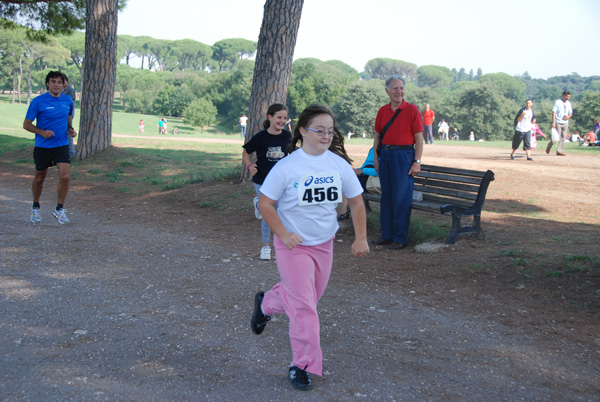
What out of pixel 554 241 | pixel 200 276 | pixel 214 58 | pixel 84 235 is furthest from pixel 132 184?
pixel 214 58

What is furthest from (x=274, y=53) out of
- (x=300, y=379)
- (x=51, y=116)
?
(x=300, y=379)

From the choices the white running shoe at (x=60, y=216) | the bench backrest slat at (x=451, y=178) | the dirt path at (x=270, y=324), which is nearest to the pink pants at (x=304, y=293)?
the dirt path at (x=270, y=324)

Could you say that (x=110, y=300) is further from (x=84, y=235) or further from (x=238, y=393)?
(x=84, y=235)

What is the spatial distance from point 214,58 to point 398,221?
188197 millimetres

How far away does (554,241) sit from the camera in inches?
257

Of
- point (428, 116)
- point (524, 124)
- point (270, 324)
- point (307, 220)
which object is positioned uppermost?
point (428, 116)

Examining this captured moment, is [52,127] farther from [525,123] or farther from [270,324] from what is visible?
[525,123]

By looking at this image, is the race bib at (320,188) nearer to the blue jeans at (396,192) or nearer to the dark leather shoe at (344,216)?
the blue jeans at (396,192)

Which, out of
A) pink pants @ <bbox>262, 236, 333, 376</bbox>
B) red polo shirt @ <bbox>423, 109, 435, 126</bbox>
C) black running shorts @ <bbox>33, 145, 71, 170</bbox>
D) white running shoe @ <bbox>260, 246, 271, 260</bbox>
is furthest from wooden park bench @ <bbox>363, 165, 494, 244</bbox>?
red polo shirt @ <bbox>423, 109, 435, 126</bbox>

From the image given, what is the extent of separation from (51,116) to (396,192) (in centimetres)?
463

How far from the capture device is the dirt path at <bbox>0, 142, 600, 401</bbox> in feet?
11.0

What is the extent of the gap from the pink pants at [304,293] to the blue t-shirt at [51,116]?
5316 millimetres

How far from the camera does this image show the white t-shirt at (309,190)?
11.2 feet

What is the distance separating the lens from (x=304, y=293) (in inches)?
134
